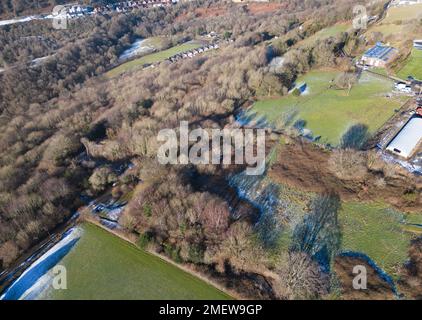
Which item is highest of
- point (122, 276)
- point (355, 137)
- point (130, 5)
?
point (130, 5)

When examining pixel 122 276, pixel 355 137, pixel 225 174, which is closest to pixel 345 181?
pixel 355 137

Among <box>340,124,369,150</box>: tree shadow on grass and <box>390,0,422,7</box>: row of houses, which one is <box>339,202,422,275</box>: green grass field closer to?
<box>340,124,369,150</box>: tree shadow on grass

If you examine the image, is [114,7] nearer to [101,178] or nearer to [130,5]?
[130,5]

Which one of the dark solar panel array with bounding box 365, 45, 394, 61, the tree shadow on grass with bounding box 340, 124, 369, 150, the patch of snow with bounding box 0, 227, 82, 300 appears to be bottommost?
the patch of snow with bounding box 0, 227, 82, 300

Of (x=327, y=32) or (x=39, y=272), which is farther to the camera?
(x=327, y=32)

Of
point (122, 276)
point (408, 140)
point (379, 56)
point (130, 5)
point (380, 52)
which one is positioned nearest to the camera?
point (122, 276)

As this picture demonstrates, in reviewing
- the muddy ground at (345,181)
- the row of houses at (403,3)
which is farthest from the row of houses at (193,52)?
the muddy ground at (345,181)

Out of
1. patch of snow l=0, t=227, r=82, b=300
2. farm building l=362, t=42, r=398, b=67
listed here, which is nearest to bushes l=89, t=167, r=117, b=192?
patch of snow l=0, t=227, r=82, b=300
